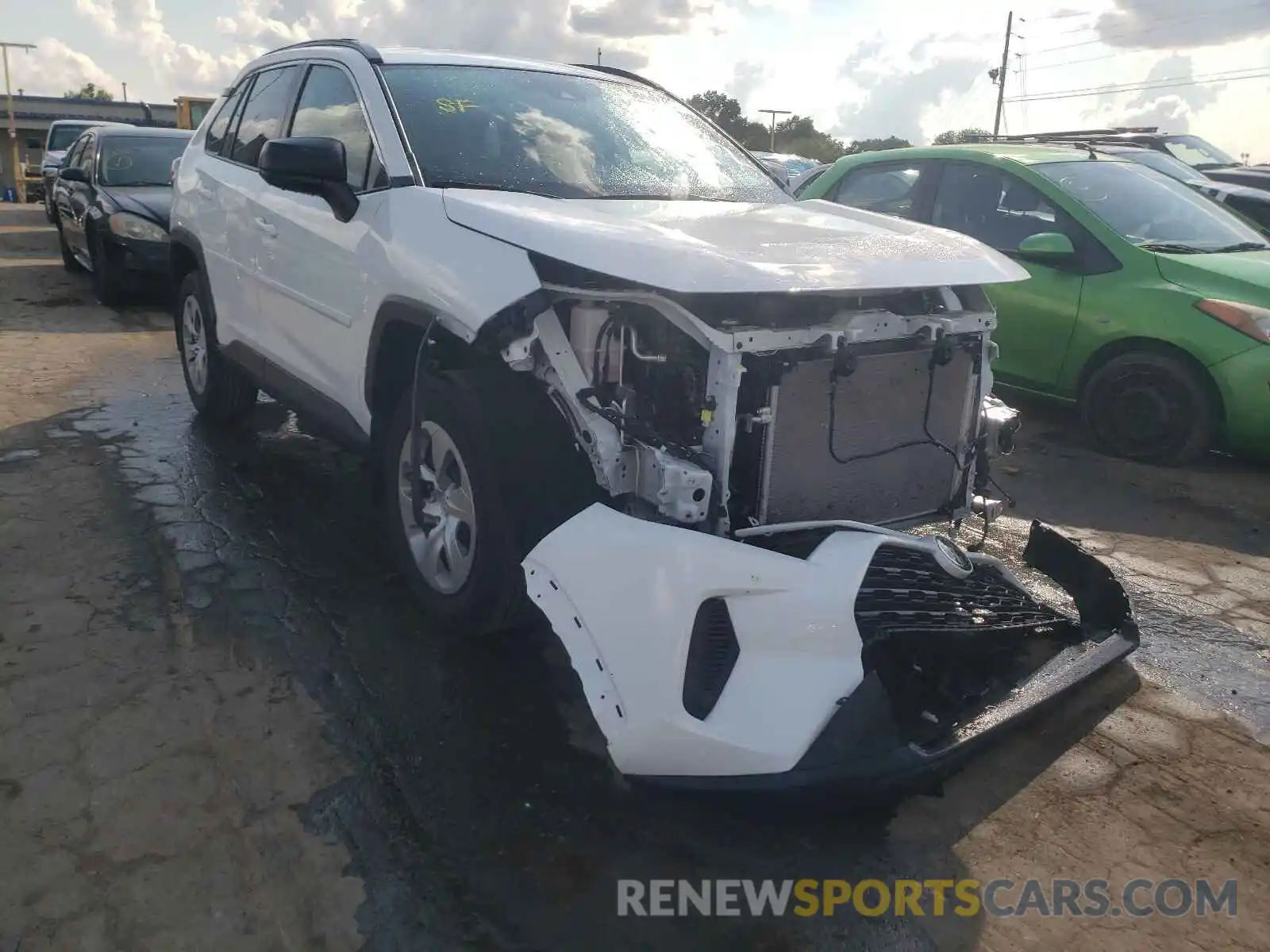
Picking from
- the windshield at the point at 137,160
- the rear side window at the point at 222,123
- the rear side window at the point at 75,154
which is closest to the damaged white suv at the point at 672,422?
the rear side window at the point at 222,123

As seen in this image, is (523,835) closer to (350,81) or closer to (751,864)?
(751,864)

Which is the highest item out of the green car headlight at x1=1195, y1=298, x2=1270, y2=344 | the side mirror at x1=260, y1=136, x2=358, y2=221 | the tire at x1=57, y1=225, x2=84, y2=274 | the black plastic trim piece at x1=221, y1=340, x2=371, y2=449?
the side mirror at x1=260, y1=136, x2=358, y2=221

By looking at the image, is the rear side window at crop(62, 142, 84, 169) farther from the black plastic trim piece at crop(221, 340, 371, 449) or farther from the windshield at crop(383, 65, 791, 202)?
the windshield at crop(383, 65, 791, 202)

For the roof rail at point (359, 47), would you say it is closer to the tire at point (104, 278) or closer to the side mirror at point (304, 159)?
the side mirror at point (304, 159)

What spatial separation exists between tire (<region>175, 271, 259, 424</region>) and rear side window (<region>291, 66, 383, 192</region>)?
137 cm

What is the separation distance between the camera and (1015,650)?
3070mm

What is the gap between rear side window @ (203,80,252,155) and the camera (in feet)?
17.1

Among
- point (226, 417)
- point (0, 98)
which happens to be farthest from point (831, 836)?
point (0, 98)

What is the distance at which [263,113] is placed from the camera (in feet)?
15.8

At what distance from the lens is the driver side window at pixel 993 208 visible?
616 cm

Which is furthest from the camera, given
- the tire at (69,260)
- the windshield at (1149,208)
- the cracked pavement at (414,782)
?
the tire at (69,260)

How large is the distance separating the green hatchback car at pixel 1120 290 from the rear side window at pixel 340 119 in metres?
3.17

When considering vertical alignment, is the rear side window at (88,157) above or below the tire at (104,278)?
above

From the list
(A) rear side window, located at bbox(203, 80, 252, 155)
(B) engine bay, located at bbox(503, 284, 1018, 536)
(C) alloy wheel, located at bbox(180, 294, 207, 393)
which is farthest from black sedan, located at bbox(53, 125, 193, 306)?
(B) engine bay, located at bbox(503, 284, 1018, 536)
